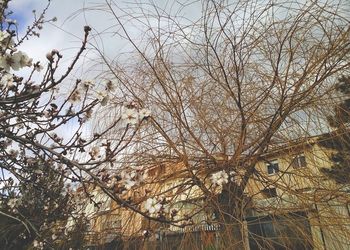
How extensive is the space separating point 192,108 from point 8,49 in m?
1.38

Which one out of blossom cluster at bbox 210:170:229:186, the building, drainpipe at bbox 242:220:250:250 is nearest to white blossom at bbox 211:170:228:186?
blossom cluster at bbox 210:170:229:186

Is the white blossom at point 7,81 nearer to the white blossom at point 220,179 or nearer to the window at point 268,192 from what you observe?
the white blossom at point 220,179

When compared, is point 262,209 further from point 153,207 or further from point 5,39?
point 5,39

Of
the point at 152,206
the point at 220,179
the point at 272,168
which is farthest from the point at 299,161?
the point at 152,206

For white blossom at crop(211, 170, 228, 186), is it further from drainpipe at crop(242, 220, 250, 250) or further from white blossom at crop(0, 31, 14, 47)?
white blossom at crop(0, 31, 14, 47)

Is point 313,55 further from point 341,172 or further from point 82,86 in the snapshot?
point 82,86

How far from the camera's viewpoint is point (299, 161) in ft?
8.32

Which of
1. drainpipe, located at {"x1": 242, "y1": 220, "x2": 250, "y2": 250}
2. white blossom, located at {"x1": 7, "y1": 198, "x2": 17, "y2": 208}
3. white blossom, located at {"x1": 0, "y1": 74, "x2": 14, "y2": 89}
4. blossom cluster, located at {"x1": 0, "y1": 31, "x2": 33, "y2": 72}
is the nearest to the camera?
blossom cluster, located at {"x1": 0, "y1": 31, "x2": 33, "y2": 72}

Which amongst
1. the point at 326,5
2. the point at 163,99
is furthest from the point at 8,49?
the point at 326,5

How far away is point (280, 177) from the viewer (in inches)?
96.3

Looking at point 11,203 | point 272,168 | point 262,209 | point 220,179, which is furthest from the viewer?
point 11,203

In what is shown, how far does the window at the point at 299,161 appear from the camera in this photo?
252cm

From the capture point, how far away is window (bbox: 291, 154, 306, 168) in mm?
2516

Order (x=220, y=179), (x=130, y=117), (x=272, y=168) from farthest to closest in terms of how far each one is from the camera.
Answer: (x=272, y=168) → (x=220, y=179) → (x=130, y=117)
